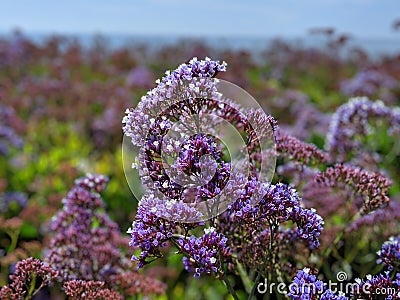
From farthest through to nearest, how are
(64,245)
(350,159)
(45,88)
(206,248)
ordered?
(45,88)
(350,159)
(64,245)
(206,248)

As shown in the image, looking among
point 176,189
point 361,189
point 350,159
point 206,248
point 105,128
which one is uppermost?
point 105,128

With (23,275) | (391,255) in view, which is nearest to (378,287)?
(391,255)

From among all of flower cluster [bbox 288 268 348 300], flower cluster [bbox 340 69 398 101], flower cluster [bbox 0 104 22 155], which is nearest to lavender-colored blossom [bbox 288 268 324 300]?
flower cluster [bbox 288 268 348 300]

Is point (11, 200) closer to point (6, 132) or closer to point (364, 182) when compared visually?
point (6, 132)

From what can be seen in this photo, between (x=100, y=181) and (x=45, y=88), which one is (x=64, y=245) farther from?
(x=45, y=88)

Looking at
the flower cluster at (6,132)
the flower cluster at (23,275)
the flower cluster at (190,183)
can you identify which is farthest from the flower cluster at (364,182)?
the flower cluster at (6,132)

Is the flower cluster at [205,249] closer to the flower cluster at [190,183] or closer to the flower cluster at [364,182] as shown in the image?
the flower cluster at [190,183]

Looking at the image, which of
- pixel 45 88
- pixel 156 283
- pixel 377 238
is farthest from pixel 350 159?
pixel 45 88
